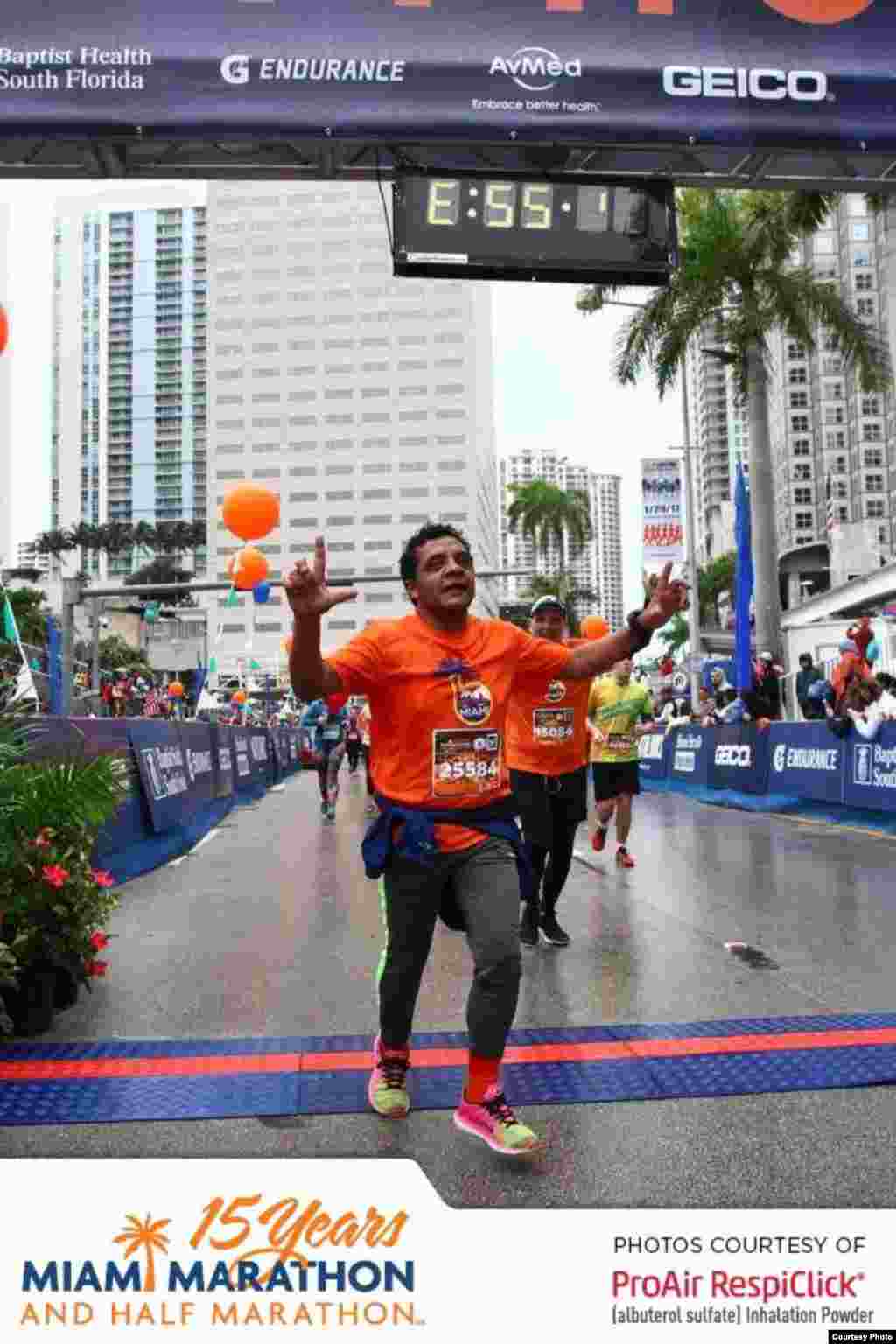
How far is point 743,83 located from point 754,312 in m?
17.2

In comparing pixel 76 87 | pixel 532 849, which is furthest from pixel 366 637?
pixel 76 87

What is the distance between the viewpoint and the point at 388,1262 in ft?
6.59

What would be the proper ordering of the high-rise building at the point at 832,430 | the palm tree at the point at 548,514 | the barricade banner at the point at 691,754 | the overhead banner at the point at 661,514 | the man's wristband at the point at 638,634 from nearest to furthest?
the man's wristband at the point at 638,634 → the barricade banner at the point at 691,754 → the overhead banner at the point at 661,514 → the palm tree at the point at 548,514 → the high-rise building at the point at 832,430

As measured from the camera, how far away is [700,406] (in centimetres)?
18550

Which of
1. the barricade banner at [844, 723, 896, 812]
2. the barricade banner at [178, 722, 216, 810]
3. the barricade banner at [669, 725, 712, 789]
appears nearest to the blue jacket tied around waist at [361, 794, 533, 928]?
the barricade banner at [178, 722, 216, 810]

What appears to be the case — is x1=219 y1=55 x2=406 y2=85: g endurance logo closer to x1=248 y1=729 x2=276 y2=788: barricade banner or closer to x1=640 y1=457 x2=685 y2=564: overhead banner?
x1=248 y1=729 x2=276 y2=788: barricade banner

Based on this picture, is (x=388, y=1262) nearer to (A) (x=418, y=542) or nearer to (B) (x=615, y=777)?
(A) (x=418, y=542)

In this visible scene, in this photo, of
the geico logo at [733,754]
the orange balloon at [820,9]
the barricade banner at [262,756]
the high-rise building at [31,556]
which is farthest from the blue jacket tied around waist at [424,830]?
the high-rise building at [31,556]

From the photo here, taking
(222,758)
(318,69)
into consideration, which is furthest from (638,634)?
(222,758)

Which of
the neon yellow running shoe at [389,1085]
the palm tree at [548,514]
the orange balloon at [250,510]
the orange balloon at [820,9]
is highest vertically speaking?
the palm tree at [548,514]

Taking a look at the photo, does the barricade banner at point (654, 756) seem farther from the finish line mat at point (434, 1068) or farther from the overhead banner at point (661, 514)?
the finish line mat at point (434, 1068)

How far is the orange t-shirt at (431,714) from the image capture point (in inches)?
150

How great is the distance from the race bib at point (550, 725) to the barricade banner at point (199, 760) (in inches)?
292

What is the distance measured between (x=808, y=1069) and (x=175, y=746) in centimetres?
973
